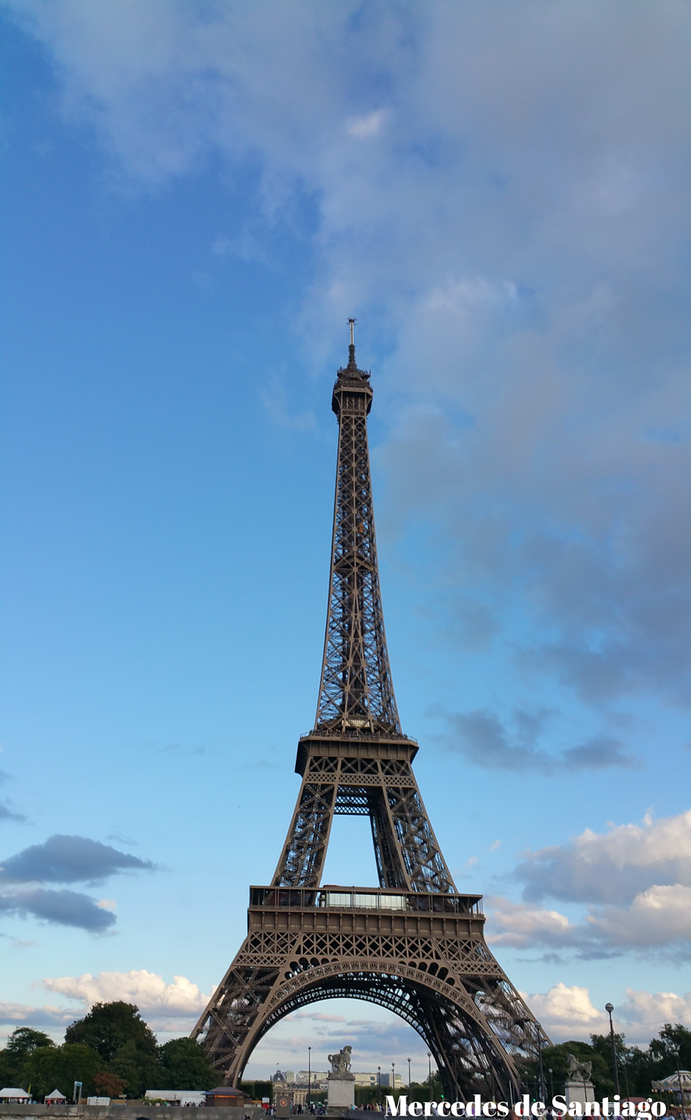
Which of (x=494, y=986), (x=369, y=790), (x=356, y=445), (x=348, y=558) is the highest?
(x=356, y=445)

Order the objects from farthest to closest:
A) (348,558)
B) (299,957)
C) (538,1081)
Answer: (348,558), (299,957), (538,1081)

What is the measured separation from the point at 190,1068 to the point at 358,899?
15488 millimetres

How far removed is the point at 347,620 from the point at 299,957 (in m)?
30.0

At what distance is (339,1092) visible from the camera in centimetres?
6375

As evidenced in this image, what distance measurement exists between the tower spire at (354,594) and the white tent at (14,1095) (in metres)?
33.8

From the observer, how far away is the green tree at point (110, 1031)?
77.6m

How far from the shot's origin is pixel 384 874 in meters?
80.2

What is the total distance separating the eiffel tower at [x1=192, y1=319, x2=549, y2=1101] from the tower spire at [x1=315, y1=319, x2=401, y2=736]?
0.16 m

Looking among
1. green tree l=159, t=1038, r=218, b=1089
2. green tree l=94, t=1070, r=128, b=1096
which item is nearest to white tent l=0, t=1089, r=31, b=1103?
green tree l=94, t=1070, r=128, b=1096

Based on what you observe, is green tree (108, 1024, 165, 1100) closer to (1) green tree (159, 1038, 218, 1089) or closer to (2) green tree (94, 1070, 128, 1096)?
(2) green tree (94, 1070, 128, 1096)

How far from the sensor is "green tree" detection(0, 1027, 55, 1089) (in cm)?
8719

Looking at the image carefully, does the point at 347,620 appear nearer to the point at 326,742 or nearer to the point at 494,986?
the point at 326,742

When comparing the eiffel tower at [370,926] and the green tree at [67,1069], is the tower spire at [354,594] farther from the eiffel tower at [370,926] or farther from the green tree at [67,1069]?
the green tree at [67,1069]

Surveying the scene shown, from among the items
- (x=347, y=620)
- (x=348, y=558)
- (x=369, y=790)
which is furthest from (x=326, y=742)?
(x=348, y=558)
